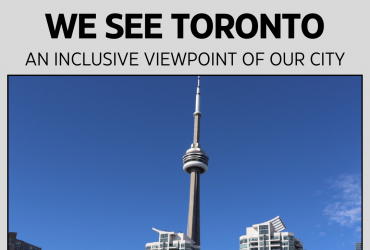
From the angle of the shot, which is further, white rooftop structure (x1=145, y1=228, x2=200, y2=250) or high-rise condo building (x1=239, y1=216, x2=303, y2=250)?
white rooftop structure (x1=145, y1=228, x2=200, y2=250)

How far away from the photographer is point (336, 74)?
1729 inches

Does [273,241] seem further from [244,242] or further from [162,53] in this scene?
[162,53]

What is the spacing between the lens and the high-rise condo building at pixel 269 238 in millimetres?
135500

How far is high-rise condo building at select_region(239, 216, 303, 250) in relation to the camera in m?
136

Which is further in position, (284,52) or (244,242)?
(244,242)

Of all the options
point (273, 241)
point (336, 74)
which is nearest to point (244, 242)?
point (273, 241)

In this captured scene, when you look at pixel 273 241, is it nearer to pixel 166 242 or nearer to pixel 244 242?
pixel 244 242

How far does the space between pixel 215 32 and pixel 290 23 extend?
26.1ft

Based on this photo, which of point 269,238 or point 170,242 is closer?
point 269,238

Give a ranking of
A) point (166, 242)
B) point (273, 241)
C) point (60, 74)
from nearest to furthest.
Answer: point (60, 74) → point (273, 241) → point (166, 242)

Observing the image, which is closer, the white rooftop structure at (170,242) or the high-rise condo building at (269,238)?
the high-rise condo building at (269,238)

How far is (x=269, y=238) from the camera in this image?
5364 inches

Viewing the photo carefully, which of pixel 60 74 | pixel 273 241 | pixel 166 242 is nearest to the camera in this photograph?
pixel 60 74

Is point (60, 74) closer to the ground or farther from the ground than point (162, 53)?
closer to the ground
